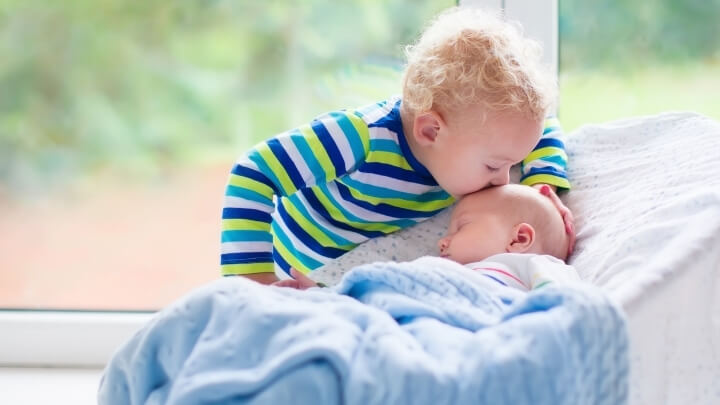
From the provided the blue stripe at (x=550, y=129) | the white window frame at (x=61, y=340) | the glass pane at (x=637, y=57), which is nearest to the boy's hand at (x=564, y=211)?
the blue stripe at (x=550, y=129)

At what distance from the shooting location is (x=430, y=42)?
1.18m

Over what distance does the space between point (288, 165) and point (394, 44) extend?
1.87ft

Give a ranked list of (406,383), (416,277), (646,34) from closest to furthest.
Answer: (406,383)
(416,277)
(646,34)

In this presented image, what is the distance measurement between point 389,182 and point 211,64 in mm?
629

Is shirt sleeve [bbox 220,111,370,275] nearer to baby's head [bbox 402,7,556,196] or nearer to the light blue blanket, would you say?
baby's head [bbox 402,7,556,196]

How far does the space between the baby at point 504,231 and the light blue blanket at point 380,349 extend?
0.88 feet

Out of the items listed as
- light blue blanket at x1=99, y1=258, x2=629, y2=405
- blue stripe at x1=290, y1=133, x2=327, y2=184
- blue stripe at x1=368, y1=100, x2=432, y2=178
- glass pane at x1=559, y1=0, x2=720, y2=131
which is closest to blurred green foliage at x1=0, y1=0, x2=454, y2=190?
glass pane at x1=559, y1=0, x2=720, y2=131

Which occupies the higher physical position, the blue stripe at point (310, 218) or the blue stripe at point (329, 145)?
the blue stripe at point (329, 145)

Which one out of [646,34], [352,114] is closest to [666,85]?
[646,34]

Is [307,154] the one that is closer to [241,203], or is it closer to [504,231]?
→ [241,203]

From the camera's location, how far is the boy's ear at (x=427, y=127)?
1.16 m

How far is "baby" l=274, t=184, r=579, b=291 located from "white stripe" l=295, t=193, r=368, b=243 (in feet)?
0.41

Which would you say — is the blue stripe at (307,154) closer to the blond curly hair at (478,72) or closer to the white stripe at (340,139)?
the white stripe at (340,139)

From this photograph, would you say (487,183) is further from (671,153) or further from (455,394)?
(455,394)
